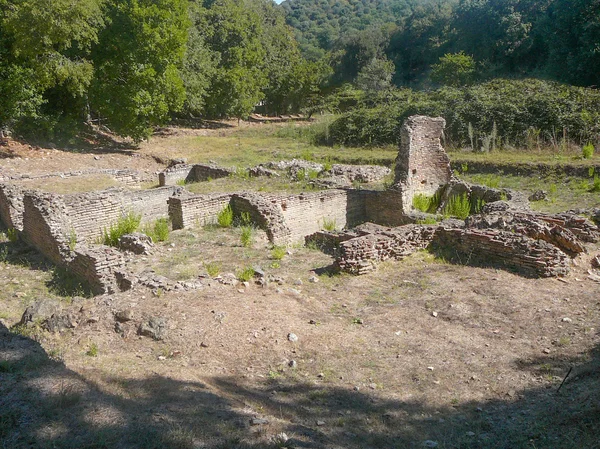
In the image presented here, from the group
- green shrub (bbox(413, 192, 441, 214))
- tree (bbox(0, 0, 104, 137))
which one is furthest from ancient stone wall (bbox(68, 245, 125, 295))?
tree (bbox(0, 0, 104, 137))

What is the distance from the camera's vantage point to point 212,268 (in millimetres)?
9070

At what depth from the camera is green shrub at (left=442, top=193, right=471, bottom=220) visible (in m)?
13.2

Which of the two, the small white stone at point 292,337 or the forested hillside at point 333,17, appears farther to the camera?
the forested hillside at point 333,17

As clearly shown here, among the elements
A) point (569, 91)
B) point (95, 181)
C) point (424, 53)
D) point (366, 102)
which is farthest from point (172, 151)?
point (424, 53)

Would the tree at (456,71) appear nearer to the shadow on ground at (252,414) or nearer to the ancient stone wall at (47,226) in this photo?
the ancient stone wall at (47,226)

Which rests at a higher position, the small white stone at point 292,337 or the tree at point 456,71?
the tree at point 456,71

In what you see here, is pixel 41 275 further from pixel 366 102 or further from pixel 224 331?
pixel 366 102

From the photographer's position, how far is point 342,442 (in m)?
4.62

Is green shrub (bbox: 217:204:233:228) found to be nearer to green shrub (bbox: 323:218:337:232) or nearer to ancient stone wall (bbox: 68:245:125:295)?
green shrub (bbox: 323:218:337:232)

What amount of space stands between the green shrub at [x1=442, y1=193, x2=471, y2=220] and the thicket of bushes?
7.95m

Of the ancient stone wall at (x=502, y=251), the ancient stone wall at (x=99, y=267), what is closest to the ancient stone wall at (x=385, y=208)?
the ancient stone wall at (x=502, y=251)

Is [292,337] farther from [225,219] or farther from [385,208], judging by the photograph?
[385,208]

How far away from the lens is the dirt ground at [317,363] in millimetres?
4340

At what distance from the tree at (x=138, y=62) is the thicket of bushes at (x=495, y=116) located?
28.5 ft
